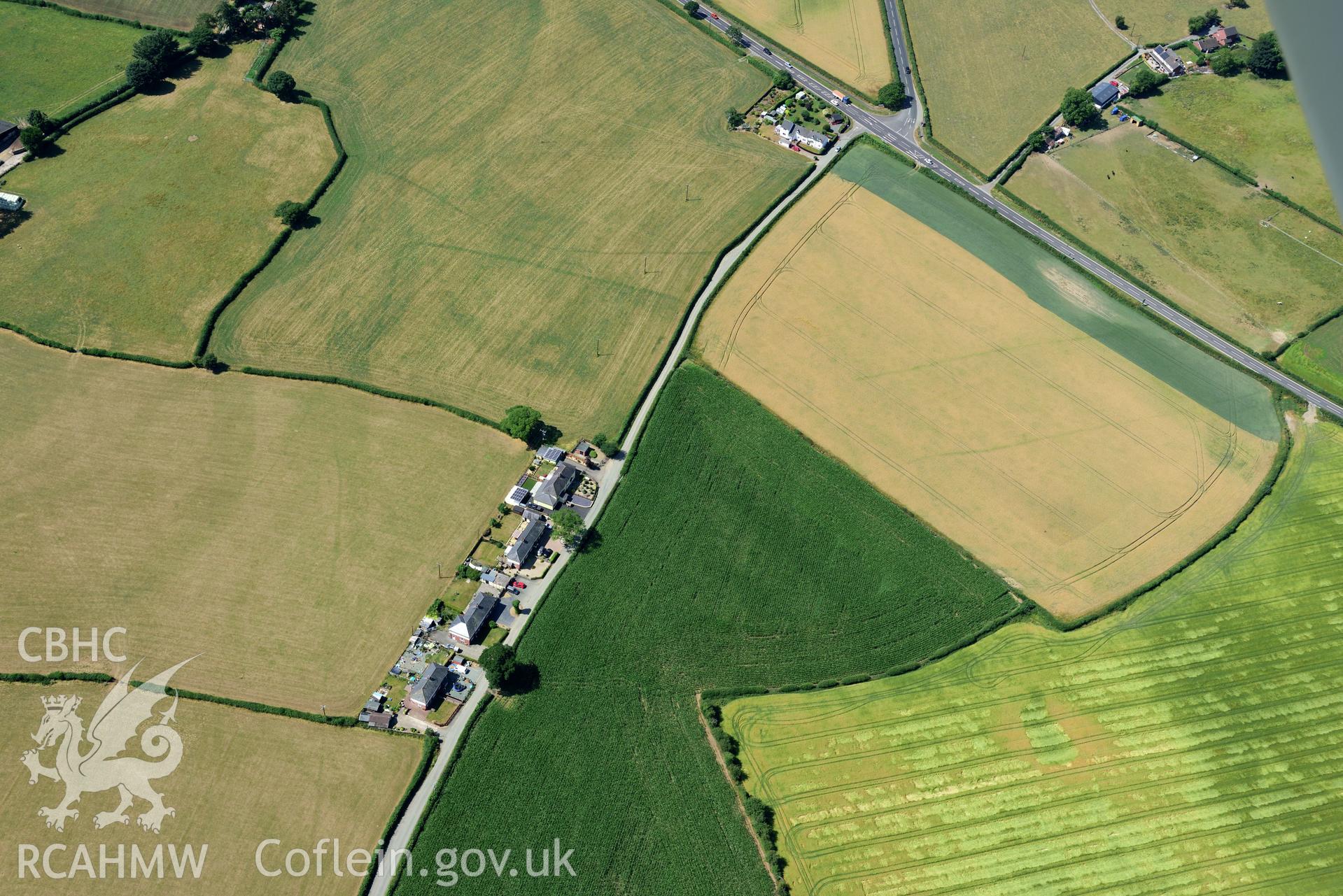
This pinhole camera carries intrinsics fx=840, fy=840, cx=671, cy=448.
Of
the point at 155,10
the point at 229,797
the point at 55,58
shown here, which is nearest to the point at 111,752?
the point at 229,797

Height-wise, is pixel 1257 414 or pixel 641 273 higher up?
pixel 1257 414

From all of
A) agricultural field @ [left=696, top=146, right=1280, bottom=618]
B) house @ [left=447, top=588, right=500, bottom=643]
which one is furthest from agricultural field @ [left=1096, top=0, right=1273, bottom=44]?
house @ [left=447, top=588, right=500, bottom=643]

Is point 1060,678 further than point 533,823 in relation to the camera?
Yes

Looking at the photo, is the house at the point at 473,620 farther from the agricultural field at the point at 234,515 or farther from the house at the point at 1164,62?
the house at the point at 1164,62

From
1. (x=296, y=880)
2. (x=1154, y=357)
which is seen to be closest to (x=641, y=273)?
(x=1154, y=357)

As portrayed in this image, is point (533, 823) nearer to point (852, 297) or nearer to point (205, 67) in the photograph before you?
point (852, 297)

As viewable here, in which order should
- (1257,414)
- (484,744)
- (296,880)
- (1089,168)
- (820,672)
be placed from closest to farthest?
1. (296,880)
2. (484,744)
3. (820,672)
4. (1257,414)
5. (1089,168)

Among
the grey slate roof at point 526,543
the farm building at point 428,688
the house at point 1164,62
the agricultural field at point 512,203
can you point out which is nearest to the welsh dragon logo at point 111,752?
the farm building at point 428,688
